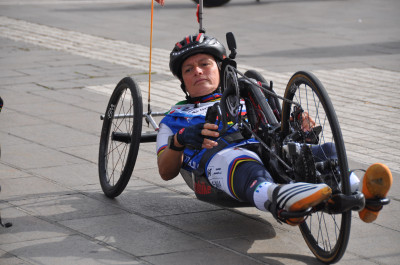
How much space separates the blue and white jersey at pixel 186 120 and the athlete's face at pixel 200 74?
63 mm

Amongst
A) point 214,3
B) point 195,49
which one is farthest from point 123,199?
point 214,3

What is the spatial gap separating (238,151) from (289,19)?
12.1 metres

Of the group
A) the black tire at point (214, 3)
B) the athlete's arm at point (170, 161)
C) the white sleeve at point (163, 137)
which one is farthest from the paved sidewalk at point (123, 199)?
the black tire at point (214, 3)

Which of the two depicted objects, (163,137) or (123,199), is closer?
(163,137)

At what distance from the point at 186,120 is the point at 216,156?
45 centimetres

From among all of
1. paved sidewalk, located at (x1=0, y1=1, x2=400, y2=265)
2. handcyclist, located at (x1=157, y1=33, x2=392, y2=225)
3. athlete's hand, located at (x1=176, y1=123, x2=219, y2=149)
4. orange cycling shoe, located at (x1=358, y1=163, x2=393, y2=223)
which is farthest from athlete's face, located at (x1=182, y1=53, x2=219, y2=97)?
orange cycling shoe, located at (x1=358, y1=163, x2=393, y2=223)

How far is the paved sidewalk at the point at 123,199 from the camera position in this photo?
4.02m

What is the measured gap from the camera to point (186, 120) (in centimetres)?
455

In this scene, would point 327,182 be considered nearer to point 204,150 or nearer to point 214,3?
point 204,150

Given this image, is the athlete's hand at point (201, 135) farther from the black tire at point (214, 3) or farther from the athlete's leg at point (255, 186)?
the black tire at point (214, 3)

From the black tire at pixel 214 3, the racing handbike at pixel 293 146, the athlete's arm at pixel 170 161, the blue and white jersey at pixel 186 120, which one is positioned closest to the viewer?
the racing handbike at pixel 293 146

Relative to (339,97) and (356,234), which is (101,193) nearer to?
(356,234)

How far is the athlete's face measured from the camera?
4602 mm

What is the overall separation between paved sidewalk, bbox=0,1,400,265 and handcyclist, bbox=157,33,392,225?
0.36m
